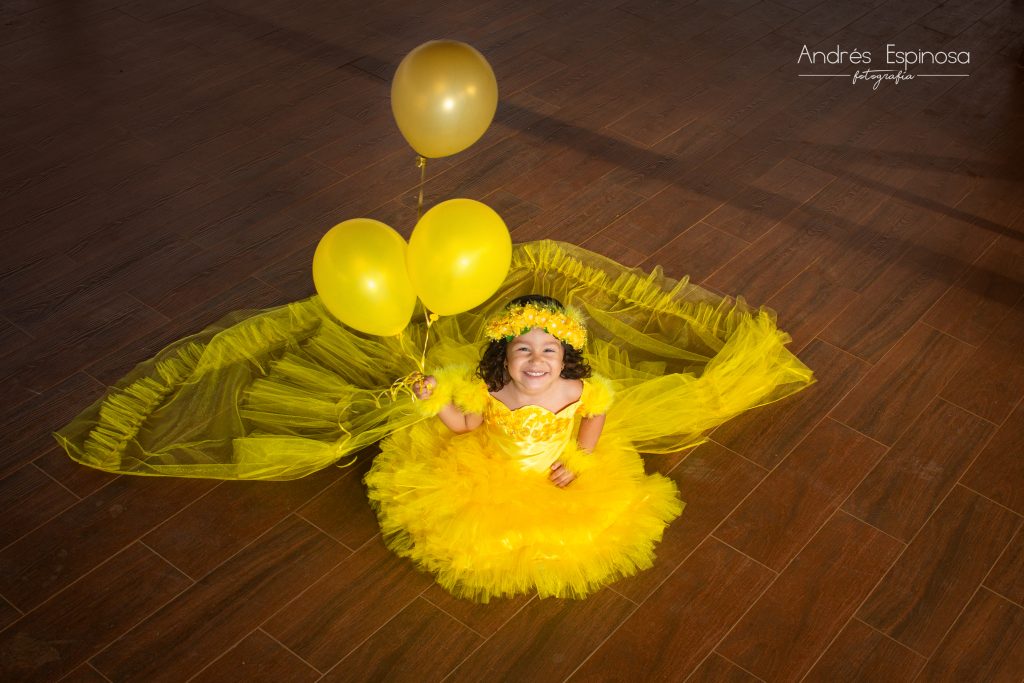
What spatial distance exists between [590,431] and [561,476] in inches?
5.3

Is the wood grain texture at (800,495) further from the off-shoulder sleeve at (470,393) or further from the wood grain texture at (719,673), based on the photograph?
the off-shoulder sleeve at (470,393)

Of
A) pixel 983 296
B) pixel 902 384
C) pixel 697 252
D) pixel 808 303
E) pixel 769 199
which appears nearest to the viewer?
pixel 902 384

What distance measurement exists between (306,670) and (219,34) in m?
3.41

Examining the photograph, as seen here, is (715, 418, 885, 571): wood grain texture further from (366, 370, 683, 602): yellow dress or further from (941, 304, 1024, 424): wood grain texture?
(941, 304, 1024, 424): wood grain texture

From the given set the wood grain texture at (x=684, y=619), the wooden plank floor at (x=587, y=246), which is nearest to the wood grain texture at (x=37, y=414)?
the wooden plank floor at (x=587, y=246)

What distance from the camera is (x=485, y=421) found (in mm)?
2738

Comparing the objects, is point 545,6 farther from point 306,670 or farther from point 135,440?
point 306,670

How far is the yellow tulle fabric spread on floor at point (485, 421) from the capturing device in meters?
2.57

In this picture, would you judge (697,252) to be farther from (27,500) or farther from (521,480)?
(27,500)

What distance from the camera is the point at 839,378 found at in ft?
10.7

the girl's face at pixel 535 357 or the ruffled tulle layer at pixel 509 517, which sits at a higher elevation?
the girl's face at pixel 535 357

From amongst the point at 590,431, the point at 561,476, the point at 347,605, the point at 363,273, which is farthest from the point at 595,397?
the point at 347,605

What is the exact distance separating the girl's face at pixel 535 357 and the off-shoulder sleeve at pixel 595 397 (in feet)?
0.48

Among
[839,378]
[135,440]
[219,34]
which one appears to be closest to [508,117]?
[219,34]
